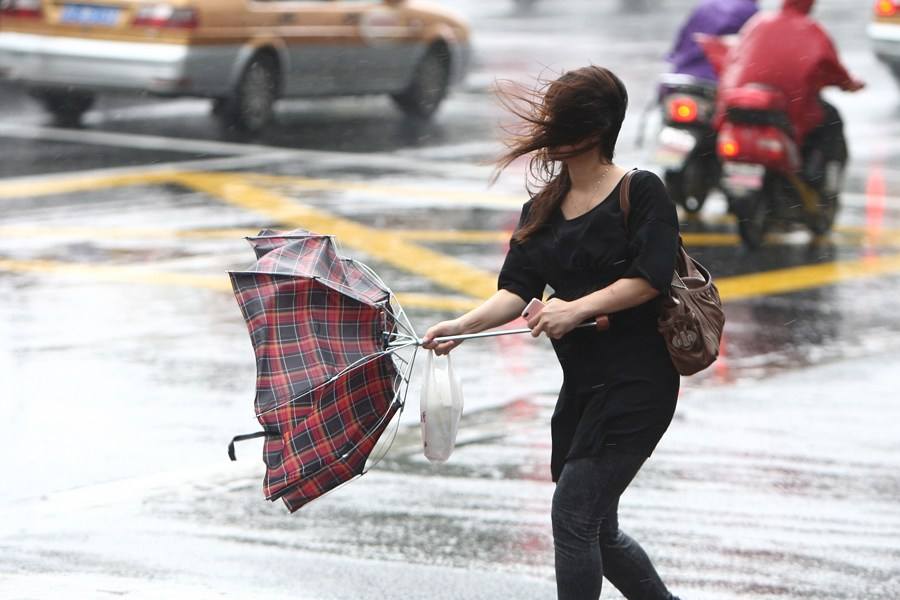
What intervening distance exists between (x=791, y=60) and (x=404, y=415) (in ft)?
15.4

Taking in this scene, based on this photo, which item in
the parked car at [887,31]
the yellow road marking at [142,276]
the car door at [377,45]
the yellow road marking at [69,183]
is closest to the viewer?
the yellow road marking at [142,276]

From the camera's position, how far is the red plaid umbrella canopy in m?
4.60

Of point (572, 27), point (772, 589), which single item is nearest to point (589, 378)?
point (772, 589)

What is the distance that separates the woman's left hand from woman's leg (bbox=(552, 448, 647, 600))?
35cm

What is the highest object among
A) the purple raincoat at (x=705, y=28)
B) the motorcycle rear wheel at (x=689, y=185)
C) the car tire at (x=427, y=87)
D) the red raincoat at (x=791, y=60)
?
the red raincoat at (x=791, y=60)

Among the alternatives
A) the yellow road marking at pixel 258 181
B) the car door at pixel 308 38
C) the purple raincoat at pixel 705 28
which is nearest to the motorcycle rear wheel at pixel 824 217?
the purple raincoat at pixel 705 28

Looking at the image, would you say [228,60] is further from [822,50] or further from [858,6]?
[858,6]

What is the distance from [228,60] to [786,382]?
28.6 feet

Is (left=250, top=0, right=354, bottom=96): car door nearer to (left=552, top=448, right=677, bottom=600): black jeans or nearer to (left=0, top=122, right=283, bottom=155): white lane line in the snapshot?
(left=0, top=122, right=283, bottom=155): white lane line

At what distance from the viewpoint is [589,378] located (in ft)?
14.6

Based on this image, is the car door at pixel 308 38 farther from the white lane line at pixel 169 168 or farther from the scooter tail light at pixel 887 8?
the scooter tail light at pixel 887 8

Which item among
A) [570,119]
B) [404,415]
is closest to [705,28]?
[404,415]

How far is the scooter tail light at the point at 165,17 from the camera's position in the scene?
15.3m

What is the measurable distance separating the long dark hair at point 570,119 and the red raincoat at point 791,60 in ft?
23.1
